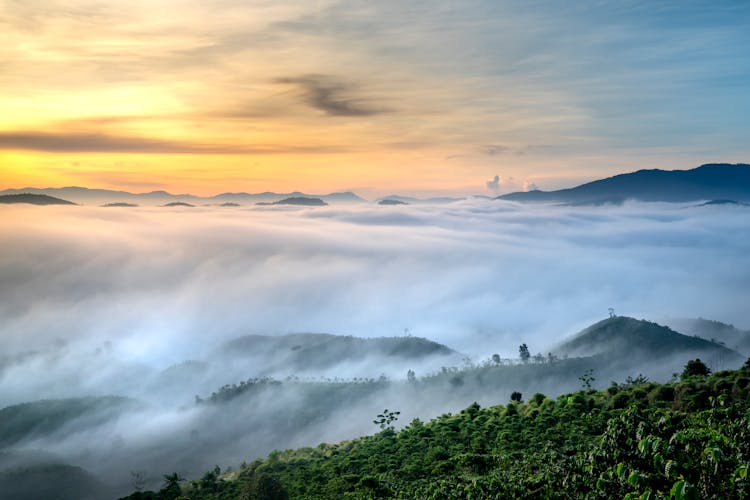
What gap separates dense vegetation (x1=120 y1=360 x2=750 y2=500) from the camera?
23484mm

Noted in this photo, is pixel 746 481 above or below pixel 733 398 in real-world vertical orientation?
above

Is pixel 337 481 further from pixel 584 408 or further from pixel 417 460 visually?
pixel 584 408

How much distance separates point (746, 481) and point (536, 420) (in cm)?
5973

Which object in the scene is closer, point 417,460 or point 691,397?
point 691,397

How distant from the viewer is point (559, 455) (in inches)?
1678

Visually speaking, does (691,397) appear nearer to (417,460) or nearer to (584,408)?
(584,408)

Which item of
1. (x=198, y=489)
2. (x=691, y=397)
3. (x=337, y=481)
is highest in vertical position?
(x=691, y=397)

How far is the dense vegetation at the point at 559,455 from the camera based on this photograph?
23.5 metres

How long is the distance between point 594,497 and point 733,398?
160ft

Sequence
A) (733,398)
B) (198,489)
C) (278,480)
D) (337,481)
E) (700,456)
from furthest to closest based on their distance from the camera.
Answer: (198,489) < (278,480) < (337,481) < (733,398) < (700,456)

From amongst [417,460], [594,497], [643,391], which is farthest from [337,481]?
[594,497]

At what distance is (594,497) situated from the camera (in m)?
26.4

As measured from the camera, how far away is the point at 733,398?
6456 centimetres

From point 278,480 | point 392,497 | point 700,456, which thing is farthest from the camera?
point 278,480
